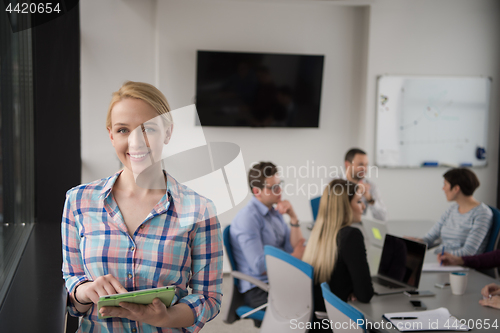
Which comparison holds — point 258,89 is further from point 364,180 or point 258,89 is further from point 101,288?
point 101,288

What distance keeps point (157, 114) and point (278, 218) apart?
212 cm

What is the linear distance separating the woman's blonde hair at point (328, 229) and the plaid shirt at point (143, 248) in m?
1.31

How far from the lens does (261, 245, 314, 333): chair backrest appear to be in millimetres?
2230

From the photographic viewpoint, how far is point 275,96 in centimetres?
462

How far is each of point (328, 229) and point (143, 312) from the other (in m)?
1.56

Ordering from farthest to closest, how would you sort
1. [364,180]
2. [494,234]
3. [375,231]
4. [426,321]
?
[364,180], [375,231], [494,234], [426,321]

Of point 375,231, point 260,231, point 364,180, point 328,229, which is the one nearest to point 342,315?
point 328,229

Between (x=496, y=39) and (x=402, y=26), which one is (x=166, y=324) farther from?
(x=496, y=39)

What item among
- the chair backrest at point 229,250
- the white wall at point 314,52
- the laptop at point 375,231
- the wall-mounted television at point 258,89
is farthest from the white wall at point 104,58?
the laptop at point 375,231

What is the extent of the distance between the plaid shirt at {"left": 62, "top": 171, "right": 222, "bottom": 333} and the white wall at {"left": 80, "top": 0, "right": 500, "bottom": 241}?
3.33 meters

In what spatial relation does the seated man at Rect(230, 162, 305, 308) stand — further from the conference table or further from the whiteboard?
the whiteboard

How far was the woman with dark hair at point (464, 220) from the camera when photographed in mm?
2945

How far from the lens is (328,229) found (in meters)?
2.36

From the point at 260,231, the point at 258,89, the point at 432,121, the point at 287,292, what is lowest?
the point at 287,292
